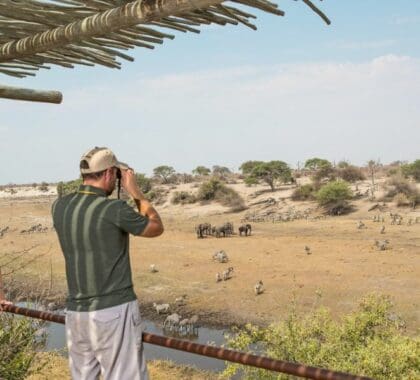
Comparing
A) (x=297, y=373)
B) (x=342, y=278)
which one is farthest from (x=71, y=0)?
(x=342, y=278)

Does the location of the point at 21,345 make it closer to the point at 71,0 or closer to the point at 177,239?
the point at 71,0

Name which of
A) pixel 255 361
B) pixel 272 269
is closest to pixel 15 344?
pixel 255 361

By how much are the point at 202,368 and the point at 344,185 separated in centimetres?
2581

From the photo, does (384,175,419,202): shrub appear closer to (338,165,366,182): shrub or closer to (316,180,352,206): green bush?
(316,180,352,206): green bush

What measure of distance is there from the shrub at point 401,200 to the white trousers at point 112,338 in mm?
36568

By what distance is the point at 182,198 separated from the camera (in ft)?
167

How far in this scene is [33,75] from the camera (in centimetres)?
320

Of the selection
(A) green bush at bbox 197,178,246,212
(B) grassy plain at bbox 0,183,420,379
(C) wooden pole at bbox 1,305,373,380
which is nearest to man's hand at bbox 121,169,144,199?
(C) wooden pole at bbox 1,305,373,380

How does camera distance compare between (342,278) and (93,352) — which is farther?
(342,278)

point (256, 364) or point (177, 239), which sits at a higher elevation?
point (256, 364)

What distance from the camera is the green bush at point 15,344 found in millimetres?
4328

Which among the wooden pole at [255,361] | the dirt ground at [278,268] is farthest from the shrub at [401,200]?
the wooden pole at [255,361]

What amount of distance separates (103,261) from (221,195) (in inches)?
1740

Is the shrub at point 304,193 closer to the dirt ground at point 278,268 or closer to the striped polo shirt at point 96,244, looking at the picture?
the dirt ground at point 278,268
